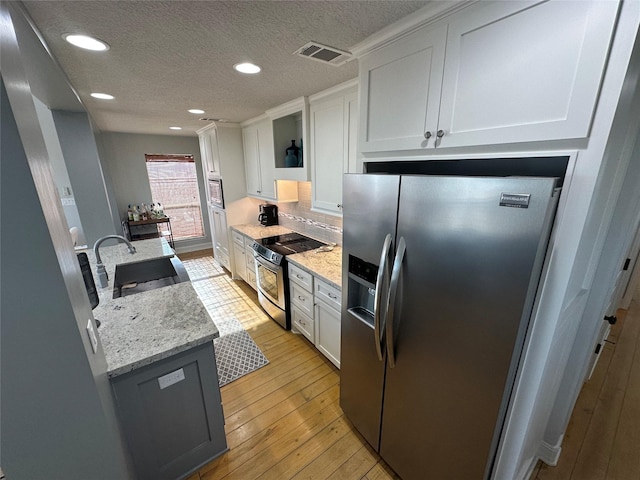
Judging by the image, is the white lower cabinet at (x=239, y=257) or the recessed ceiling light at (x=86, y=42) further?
the white lower cabinet at (x=239, y=257)

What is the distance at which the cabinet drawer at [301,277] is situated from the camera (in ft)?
7.61

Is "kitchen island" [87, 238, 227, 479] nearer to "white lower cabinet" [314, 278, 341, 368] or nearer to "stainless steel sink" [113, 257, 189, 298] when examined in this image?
"stainless steel sink" [113, 257, 189, 298]

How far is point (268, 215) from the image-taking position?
3.90 m

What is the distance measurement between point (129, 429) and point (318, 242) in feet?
7.26

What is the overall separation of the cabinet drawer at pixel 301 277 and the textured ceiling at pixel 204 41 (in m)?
1.53

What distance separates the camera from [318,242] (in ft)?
10.1

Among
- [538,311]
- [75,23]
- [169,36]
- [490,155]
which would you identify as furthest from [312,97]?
[538,311]

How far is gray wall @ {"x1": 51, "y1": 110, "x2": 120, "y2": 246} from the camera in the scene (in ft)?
8.46

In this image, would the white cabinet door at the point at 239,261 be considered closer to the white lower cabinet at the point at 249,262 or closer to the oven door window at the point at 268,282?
the white lower cabinet at the point at 249,262

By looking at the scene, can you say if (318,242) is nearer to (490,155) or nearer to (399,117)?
(399,117)

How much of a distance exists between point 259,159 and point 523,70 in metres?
2.93

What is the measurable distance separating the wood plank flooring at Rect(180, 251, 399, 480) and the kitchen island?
0.18m

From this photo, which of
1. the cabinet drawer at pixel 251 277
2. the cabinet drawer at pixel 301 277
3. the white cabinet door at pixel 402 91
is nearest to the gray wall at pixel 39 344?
the white cabinet door at pixel 402 91

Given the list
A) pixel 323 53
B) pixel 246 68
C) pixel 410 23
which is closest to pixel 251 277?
pixel 246 68
